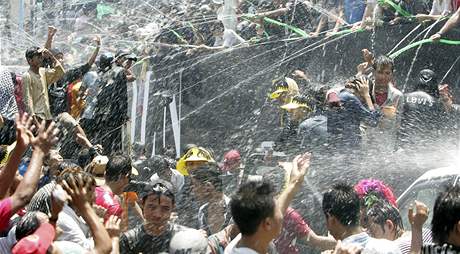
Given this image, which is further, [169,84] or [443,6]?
[169,84]

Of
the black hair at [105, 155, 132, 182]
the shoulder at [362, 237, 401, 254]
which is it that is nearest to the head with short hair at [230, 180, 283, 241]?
the shoulder at [362, 237, 401, 254]

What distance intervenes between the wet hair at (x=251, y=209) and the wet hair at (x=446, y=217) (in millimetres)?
971

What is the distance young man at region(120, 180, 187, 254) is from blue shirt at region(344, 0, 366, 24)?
693 cm

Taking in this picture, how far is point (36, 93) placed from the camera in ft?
38.7

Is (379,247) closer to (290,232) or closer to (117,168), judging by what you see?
(290,232)

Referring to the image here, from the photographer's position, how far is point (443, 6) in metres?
11.6

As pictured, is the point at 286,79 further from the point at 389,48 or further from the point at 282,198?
the point at 282,198

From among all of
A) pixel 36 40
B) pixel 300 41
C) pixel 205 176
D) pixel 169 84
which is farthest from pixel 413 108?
pixel 36 40

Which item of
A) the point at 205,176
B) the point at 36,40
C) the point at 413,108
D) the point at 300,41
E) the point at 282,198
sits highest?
the point at 282,198

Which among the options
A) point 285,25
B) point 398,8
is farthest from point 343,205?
point 285,25

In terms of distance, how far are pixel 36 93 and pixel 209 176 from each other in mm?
5063

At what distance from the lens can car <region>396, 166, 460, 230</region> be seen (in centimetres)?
689

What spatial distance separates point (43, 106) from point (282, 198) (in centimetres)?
681

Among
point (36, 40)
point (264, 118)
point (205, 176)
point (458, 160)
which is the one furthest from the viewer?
point (36, 40)
